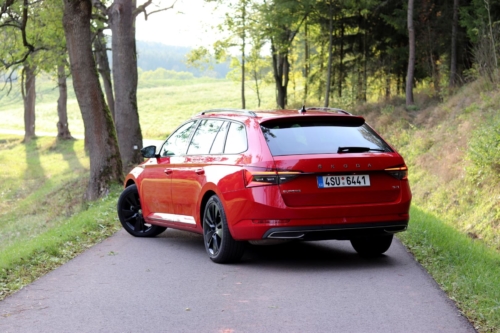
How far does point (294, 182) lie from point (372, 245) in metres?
1.76

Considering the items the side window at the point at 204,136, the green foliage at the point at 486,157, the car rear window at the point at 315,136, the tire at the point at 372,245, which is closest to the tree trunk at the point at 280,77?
the green foliage at the point at 486,157

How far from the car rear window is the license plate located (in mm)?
291

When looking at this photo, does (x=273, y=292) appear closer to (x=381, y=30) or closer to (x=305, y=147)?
(x=305, y=147)

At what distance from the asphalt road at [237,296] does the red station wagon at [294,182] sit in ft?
1.33

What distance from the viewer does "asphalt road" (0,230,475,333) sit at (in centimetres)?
591

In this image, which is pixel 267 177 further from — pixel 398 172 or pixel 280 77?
pixel 280 77

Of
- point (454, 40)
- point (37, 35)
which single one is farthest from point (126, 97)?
point (454, 40)

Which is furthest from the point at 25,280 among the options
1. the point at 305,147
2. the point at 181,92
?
the point at 181,92

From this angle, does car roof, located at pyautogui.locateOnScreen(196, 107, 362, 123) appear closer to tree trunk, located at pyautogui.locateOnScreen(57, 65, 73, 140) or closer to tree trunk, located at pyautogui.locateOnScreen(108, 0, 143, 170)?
tree trunk, located at pyautogui.locateOnScreen(108, 0, 143, 170)

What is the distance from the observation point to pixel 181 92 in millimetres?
106562

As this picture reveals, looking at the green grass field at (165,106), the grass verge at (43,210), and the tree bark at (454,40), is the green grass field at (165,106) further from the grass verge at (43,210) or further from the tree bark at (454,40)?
the tree bark at (454,40)

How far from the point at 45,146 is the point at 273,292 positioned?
41.6m

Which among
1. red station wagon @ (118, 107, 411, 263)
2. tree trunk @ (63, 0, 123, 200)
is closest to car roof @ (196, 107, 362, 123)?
red station wagon @ (118, 107, 411, 263)

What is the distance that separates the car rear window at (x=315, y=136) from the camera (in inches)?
316
